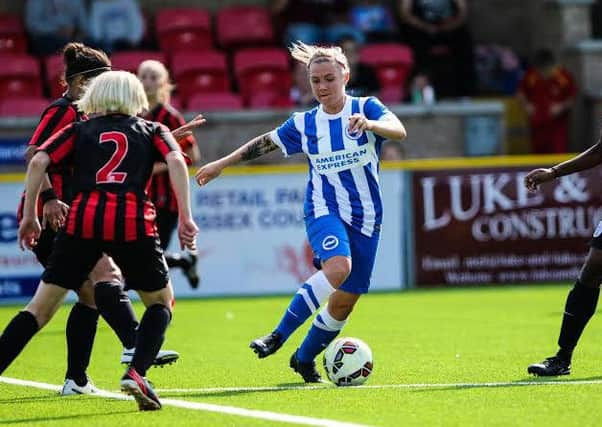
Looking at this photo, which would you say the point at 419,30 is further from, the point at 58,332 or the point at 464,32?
the point at 58,332

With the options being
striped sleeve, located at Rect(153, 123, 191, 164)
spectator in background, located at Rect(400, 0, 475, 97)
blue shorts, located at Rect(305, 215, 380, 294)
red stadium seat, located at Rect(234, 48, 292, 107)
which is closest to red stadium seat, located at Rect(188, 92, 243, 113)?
red stadium seat, located at Rect(234, 48, 292, 107)

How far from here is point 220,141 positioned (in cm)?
1800

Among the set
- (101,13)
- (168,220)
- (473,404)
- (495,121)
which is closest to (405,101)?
(495,121)

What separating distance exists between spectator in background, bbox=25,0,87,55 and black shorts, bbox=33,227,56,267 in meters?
11.1

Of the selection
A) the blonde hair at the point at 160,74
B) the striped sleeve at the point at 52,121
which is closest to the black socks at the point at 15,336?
the striped sleeve at the point at 52,121

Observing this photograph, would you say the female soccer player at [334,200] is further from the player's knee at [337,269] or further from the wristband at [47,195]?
the wristband at [47,195]

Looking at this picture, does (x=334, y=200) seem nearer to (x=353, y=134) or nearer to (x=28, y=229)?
(x=353, y=134)

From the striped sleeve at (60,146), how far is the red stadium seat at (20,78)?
38.3 feet

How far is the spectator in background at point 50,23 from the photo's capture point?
61.4 feet

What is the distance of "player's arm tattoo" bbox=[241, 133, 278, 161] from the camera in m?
8.02

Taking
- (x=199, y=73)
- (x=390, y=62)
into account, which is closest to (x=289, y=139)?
(x=199, y=73)

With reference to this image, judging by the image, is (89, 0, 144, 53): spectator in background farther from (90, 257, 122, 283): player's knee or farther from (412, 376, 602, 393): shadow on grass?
(412, 376, 602, 393): shadow on grass

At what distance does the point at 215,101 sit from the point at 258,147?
10298mm

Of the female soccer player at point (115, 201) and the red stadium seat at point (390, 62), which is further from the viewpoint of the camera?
the red stadium seat at point (390, 62)
